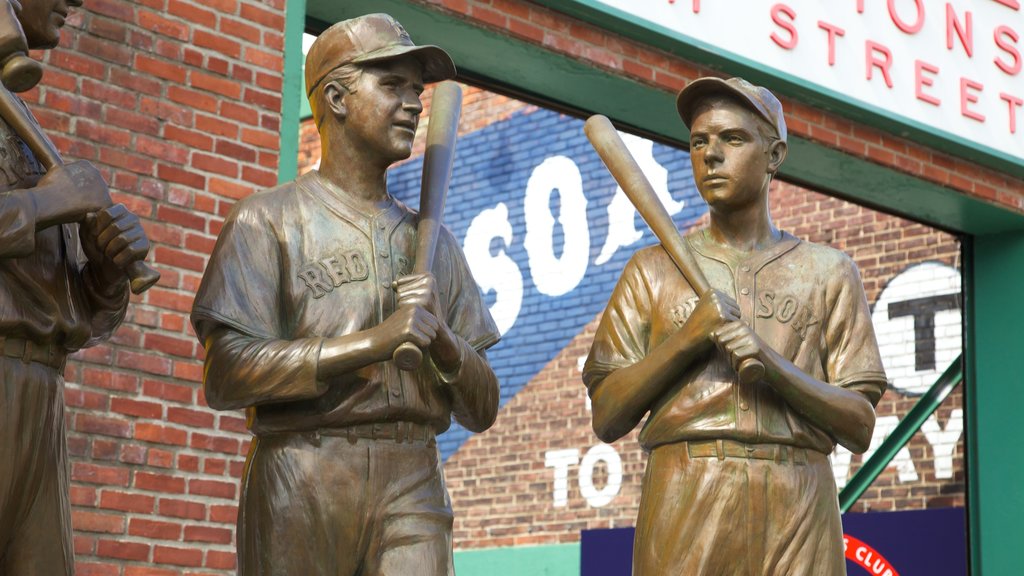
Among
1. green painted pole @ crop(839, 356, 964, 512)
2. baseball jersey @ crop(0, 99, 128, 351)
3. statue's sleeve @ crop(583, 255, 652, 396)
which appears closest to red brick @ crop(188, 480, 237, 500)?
statue's sleeve @ crop(583, 255, 652, 396)

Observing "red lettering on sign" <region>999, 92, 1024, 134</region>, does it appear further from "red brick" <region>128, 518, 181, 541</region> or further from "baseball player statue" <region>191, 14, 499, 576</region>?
"baseball player statue" <region>191, 14, 499, 576</region>

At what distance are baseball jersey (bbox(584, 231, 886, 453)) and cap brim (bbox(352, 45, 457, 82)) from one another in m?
0.86

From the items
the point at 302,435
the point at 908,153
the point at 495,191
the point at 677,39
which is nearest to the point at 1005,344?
the point at 908,153

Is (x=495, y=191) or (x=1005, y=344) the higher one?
(x=495, y=191)

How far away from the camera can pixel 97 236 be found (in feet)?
11.4

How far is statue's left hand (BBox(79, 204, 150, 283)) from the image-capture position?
3459 millimetres

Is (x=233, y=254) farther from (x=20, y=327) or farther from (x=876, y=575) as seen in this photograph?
(x=876, y=575)

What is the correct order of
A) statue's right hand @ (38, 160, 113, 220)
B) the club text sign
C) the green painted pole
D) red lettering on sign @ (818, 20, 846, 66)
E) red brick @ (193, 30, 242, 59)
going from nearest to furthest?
statue's right hand @ (38, 160, 113, 220)
red brick @ (193, 30, 242, 59)
the club text sign
red lettering on sign @ (818, 20, 846, 66)
the green painted pole

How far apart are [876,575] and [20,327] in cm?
812

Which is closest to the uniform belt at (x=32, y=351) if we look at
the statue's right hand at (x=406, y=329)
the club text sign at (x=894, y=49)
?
the statue's right hand at (x=406, y=329)

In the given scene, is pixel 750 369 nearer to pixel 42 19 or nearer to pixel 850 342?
pixel 850 342

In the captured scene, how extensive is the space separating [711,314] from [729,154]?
1.72 ft

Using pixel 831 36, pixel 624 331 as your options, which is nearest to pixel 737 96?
pixel 624 331

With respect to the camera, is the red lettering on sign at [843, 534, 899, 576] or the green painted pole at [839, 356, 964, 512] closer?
the red lettering on sign at [843, 534, 899, 576]
